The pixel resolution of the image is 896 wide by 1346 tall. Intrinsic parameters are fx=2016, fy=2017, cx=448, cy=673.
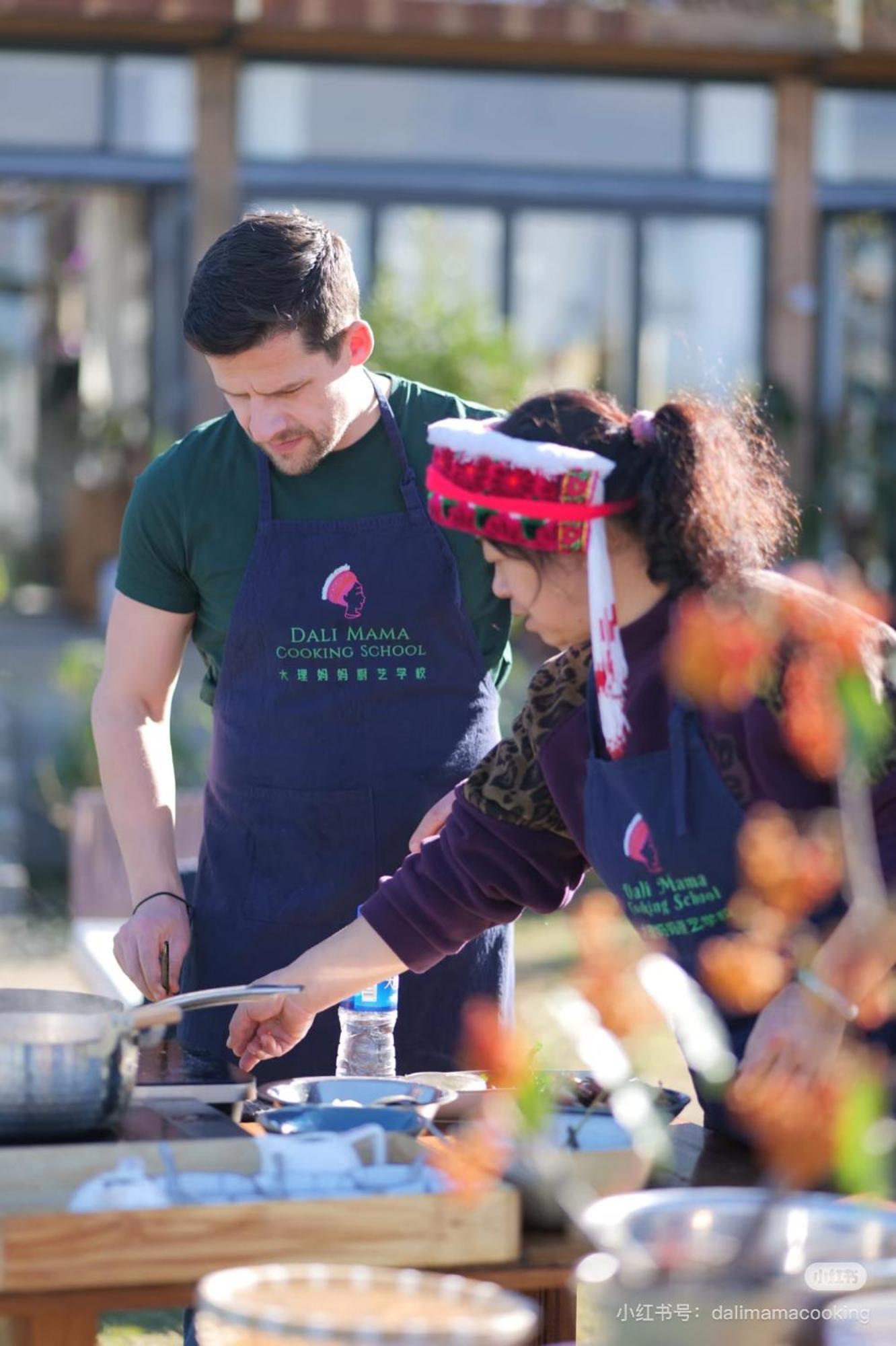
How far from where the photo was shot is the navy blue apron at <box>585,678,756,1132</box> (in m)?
2.02

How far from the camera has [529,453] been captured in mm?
2012

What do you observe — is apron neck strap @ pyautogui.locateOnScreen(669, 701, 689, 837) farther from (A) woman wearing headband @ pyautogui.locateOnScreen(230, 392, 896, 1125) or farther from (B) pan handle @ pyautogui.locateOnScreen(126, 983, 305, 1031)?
(B) pan handle @ pyautogui.locateOnScreen(126, 983, 305, 1031)

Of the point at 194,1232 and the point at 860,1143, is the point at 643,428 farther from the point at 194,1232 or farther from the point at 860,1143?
the point at 860,1143

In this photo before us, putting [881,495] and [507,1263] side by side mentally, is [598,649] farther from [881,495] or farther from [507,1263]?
[881,495]

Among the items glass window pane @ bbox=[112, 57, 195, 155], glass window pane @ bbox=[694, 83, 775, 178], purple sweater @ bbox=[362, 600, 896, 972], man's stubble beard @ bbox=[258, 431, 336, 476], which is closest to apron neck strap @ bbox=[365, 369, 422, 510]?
man's stubble beard @ bbox=[258, 431, 336, 476]

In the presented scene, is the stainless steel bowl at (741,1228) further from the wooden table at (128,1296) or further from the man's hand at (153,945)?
the man's hand at (153,945)

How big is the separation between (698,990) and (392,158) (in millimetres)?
8910

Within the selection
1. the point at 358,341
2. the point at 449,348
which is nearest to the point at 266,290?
the point at 358,341

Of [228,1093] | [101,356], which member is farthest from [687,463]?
[101,356]

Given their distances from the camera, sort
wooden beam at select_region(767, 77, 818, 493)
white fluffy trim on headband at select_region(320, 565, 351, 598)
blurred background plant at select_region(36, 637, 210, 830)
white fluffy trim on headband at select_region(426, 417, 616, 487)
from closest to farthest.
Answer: white fluffy trim on headband at select_region(426, 417, 616, 487)
white fluffy trim on headband at select_region(320, 565, 351, 598)
blurred background plant at select_region(36, 637, 210, 830)
wooden beam at select_region(767, 77, 818, 493)

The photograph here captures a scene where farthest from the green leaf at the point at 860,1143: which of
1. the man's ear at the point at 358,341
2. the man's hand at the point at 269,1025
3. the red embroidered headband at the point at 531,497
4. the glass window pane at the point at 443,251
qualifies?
the glass window pane at the point at 443,251

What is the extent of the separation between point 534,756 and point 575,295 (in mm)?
8925

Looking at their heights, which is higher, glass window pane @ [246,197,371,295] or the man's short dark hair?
glass window pane @ [246,197,371,295]

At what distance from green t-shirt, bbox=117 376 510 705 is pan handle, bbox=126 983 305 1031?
3.15ft
